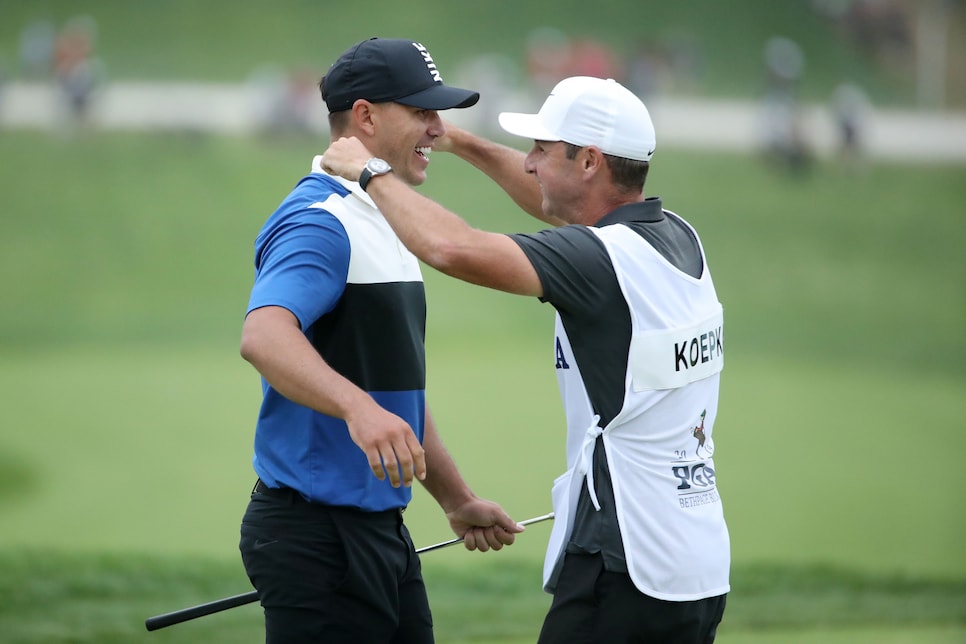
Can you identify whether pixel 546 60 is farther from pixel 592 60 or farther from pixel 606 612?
pixel 606 612

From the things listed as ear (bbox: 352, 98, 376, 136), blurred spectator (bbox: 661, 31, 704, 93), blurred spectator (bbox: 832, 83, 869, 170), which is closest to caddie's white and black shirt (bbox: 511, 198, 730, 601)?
ear (bbox: 352, 98, 376, 136)

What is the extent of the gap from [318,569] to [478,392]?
7.28 meters

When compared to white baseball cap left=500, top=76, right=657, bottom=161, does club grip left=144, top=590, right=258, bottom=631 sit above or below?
below

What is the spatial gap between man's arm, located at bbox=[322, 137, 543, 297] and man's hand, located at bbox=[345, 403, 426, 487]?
34cm

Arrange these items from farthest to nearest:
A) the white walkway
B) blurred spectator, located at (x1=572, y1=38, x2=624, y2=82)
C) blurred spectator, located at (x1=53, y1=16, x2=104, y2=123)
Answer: blurred spectator, located at (x1=572, y1=38, x2=624, y2=82)
blurred spectator, located at (x1=53, y1=16, x2=104, y2=123)
the white walkway

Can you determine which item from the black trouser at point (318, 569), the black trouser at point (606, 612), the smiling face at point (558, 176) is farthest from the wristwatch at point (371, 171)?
the black trouser at point (606, 612)

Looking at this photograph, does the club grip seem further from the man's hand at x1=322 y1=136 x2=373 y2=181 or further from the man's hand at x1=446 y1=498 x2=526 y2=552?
the man's hand at x1=322 y1=136 x2=373 y2=181

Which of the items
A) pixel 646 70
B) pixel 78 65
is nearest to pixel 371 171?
pixel 646 70

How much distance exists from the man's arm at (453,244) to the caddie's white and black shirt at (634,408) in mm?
42

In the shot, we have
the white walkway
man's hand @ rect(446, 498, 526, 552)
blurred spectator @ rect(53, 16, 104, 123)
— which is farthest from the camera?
blurred spectator @ rect(53, 16, 104, 123)

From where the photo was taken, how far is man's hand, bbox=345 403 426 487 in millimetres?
2217

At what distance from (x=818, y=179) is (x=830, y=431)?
567cm

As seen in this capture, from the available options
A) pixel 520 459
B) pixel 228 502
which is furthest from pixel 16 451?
pixel 520 459

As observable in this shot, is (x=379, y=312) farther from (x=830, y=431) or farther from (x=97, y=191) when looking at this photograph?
(x=97, y=191)
